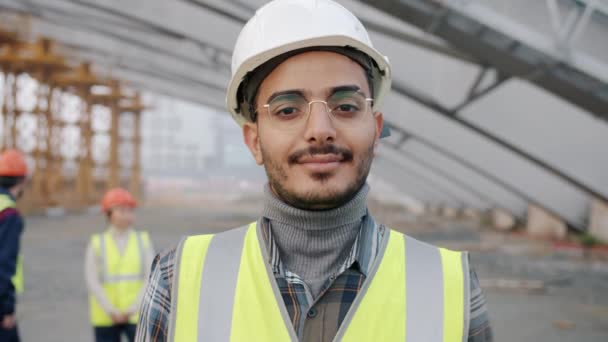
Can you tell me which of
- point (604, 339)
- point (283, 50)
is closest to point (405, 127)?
point (604, 339)

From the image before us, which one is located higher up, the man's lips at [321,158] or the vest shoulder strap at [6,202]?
the vest shoulder strap at [6,202]

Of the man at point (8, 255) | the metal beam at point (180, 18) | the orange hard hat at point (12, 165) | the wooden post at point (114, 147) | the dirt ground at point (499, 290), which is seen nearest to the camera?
the man at point (8, 255)

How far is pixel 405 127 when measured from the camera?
1509 cm

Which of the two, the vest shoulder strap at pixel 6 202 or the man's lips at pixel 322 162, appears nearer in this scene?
the man's lips at pixel 322 162

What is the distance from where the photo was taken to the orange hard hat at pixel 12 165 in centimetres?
437

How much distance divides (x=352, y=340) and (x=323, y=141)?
1.55 feet

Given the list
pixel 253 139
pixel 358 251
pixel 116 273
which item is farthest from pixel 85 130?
pixel 358 251

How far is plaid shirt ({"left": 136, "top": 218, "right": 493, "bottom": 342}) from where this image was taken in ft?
4.83

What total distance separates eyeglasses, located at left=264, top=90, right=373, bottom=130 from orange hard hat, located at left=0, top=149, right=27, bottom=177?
3408mm

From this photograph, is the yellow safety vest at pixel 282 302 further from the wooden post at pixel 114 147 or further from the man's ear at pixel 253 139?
the wooden post at pixel 114 147

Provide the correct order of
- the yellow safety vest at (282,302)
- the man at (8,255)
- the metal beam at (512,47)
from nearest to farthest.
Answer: the yellow safety vest at (282,302) < the man at (8,255) < the metal beam at (512,47)

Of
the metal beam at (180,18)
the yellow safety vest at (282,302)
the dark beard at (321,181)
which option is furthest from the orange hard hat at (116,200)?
the metal beam at (180,18)

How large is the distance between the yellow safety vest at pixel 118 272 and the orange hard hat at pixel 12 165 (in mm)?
728

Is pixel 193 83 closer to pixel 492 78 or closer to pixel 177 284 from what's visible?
pixel 492 78
